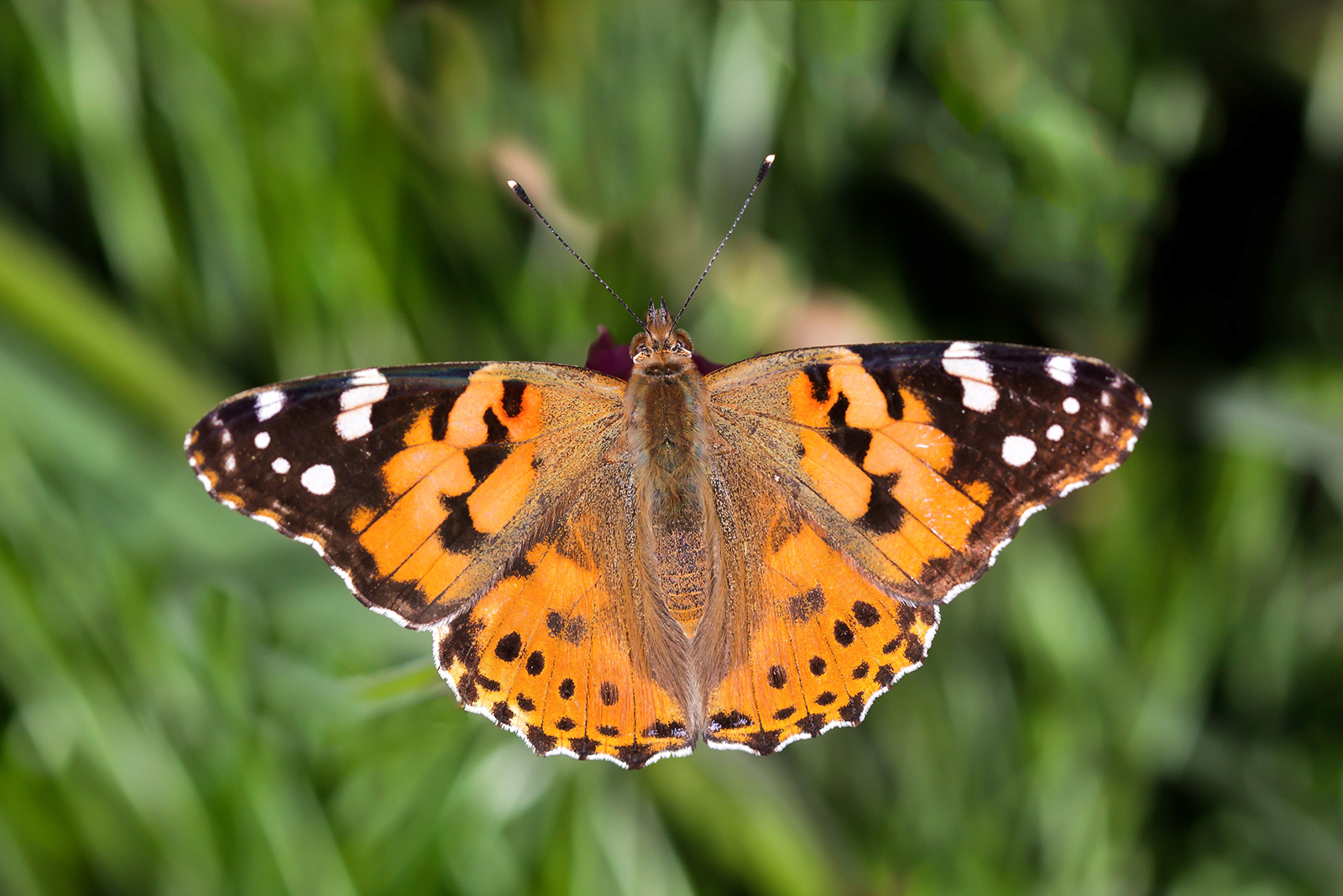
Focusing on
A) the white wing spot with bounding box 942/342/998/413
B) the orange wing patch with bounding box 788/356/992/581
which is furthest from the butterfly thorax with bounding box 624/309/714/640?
the white wing spot with bounding box 942/342/998/413

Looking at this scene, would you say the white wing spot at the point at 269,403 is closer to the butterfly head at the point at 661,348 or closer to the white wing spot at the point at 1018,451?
the butterfly head at the point at 661,348

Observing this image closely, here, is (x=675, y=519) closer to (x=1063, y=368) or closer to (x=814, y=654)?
(x=814, y=654)

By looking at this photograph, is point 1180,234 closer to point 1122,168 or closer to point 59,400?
point 1122,168

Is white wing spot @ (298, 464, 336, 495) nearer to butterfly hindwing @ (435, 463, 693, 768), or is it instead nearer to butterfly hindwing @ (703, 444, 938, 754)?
butterfly hindwing @ (435, 463, 693, 768)

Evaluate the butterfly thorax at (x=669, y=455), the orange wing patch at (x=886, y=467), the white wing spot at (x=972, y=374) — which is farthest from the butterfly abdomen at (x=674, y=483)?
the white wing spot at (x=972, y=374)

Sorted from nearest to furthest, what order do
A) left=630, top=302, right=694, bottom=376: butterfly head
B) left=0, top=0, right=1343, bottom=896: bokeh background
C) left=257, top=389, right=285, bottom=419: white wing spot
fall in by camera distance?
left=257, top=389, right=285, bottom=419: white wing spot → left=630, top=302, right=694, bottom=376: butterfly head → left=0, top=0, right=1343, bottom=896: bokeh background

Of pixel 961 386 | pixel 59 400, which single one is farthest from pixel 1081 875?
pixel 59 400
